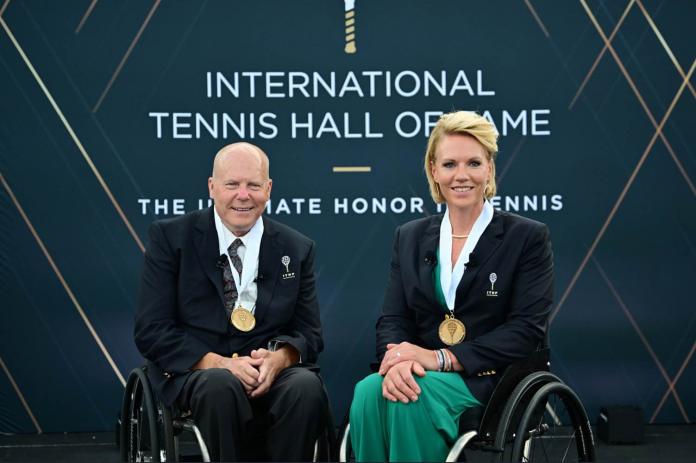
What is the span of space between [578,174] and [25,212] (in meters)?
2.65

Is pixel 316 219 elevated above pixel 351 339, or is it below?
above

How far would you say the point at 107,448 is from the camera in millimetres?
5082

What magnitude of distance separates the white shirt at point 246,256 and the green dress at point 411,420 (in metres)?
0.55

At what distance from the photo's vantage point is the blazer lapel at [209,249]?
11.8 ft

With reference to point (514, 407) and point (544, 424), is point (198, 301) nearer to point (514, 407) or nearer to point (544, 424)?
point (514, 407)

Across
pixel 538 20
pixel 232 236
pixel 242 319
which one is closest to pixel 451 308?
pixel 242 319

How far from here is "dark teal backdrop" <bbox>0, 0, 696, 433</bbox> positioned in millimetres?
5230

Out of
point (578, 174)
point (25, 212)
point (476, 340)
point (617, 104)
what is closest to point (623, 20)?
point (617, 104)

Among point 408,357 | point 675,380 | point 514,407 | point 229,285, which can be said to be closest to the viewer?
point 514,407

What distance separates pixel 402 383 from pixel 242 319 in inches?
25.1

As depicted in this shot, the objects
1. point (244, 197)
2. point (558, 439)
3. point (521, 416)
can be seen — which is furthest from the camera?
point (558, 439)

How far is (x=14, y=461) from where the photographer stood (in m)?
4.83

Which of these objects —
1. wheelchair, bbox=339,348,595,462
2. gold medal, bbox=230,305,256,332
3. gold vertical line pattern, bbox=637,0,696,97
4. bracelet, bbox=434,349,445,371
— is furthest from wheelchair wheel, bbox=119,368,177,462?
gold vertical line pattern, bbox=637,0,696,97

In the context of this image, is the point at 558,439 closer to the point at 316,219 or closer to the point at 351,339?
the point at 351,339
